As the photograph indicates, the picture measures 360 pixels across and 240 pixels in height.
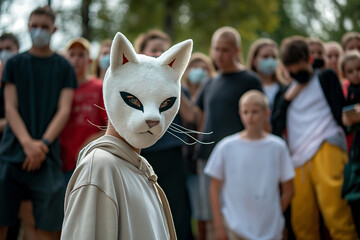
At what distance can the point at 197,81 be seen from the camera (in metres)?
7.09

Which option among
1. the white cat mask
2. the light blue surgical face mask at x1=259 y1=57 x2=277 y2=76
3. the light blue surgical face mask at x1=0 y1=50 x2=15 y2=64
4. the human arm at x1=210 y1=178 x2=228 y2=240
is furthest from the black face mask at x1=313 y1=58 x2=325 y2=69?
the white cat mask

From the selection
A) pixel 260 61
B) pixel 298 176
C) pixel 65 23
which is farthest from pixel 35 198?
pixel 65 23

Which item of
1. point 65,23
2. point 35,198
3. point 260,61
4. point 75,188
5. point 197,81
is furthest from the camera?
point 65,23

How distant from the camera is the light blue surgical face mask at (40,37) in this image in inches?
189

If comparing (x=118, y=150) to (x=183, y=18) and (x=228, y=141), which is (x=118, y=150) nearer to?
(x=228, y=141)

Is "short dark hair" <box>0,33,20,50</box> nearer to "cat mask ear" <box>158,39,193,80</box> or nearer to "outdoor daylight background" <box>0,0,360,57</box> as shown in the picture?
"cat mask ear" <box>158,39,193,80</box>

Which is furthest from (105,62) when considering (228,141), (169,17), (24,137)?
(169,17)

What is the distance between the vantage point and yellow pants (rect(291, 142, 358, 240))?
16.3ft

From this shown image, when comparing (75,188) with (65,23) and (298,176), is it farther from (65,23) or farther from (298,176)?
(65,23)

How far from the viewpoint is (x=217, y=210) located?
5.26 m

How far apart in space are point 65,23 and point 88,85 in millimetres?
8356

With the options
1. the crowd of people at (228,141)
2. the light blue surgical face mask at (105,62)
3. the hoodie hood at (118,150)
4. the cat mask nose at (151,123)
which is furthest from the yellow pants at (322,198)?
the cat mask nose at (151,123)

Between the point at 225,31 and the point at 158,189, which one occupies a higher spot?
the point at 225,31

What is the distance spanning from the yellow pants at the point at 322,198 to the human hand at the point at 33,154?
231 cm
